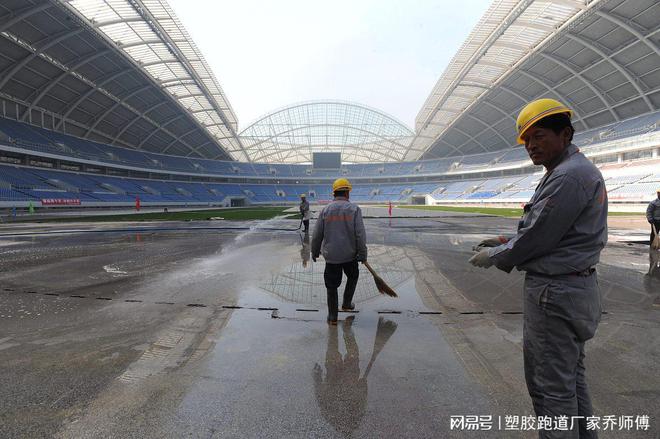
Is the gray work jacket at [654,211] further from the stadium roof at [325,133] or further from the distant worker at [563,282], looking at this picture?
the stadium roof at [325,133]

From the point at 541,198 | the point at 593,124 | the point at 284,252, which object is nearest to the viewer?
the point at 541,198

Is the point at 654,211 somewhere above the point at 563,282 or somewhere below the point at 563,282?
above

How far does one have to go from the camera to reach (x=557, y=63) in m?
37.2

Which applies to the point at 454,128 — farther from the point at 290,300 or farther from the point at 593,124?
the point at 290,300

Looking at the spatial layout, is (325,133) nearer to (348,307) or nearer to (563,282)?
(348,307)

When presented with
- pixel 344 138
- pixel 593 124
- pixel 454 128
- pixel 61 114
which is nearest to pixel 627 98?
pixel 593 124

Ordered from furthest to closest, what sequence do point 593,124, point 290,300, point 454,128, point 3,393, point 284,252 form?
point 454,128 < point 593,124 < point 284,252 < point 290,300 < point 3,393

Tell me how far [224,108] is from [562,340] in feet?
180

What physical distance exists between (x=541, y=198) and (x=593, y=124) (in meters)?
66.5

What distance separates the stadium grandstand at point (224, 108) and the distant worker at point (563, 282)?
33.0 meters

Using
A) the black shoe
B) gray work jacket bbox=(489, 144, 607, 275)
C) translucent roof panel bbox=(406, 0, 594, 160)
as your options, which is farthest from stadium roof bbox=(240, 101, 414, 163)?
gray work jacket bbox=(489, 144, 607, 275)

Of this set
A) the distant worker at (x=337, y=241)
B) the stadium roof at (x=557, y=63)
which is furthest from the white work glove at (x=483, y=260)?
the stadium roof at (x=557, y=63)

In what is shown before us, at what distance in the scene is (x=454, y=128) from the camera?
64.1 metres

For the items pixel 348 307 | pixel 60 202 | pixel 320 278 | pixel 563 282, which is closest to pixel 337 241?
pixel 348 307
